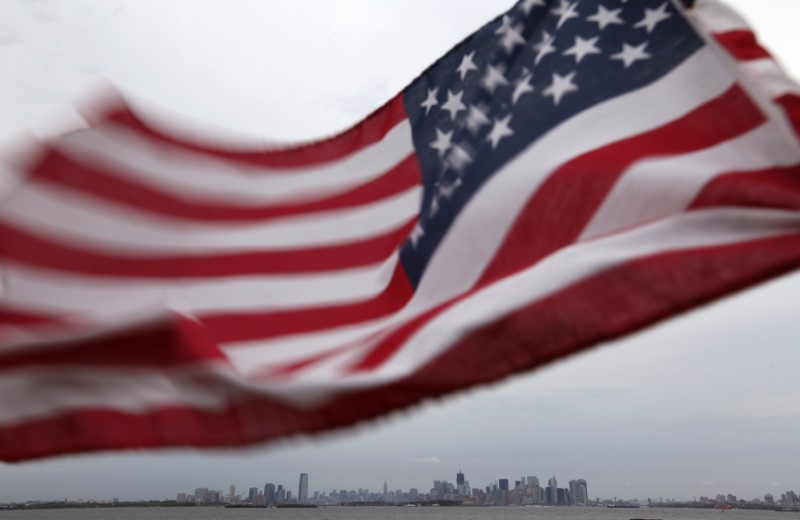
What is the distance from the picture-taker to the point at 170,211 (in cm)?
392

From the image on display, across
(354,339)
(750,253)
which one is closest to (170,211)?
(354,339)

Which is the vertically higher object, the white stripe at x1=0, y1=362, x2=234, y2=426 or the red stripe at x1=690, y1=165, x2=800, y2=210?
the red stripe at x1=690, y1=165, x2=800, y2=210

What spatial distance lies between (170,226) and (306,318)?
863 millimetres

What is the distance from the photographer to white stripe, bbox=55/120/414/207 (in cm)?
369

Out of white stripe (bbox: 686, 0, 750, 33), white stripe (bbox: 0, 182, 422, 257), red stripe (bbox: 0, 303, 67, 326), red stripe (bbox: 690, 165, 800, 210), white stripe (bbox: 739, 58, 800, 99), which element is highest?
white stripe (bbox: 686, 0, 750, 33)

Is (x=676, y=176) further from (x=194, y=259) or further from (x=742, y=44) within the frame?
(x=194, y=259)

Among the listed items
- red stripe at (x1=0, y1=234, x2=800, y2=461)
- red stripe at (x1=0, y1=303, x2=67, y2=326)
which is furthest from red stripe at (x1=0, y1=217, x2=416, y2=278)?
red stripe at (x1=0, y1=234, x2=800, y2=461)

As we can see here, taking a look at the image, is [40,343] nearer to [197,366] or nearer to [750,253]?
[197,366]

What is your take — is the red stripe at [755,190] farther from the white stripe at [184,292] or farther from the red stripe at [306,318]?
the white stripe at [184,292]

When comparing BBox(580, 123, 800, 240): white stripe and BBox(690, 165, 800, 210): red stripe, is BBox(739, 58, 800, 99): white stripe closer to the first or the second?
BBox(580, 123, 800, 240): white stripe

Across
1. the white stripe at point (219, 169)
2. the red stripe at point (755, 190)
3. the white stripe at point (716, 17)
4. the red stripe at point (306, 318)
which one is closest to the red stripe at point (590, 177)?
the red stripe at point (755, 190)

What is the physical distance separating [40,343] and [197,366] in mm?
587

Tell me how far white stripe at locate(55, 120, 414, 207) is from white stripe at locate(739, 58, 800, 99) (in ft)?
6.56

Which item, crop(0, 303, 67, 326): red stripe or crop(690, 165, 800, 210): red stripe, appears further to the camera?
crop(0, 303, 67, 326): red stripe
